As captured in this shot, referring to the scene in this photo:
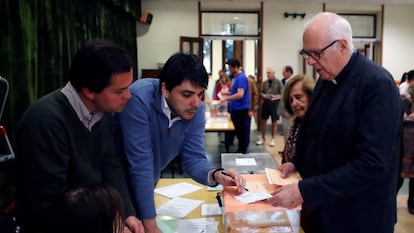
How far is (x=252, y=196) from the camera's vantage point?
136 cm

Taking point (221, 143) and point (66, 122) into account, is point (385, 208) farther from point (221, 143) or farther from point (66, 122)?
point (221, 143)

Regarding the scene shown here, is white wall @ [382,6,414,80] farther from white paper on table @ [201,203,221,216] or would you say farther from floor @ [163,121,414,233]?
white paper on table @ [201,203,221,216]

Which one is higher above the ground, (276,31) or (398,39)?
(276,31)

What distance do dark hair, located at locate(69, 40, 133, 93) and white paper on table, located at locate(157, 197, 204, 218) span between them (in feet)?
2.87

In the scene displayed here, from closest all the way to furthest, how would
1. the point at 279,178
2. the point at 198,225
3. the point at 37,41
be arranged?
the point at 279,178
the point at 198,225
the point at 37,41

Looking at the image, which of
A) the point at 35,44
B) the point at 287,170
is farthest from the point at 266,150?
the point at 287,170

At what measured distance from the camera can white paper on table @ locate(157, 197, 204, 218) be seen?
6.05ft

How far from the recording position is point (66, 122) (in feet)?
3.71

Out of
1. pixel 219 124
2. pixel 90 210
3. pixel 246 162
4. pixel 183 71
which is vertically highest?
pixel 183 71

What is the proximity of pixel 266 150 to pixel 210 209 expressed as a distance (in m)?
4.60

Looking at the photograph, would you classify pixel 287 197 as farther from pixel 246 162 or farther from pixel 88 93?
pixel 246 162

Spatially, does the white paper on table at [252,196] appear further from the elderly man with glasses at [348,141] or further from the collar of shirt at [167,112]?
the collar of shirt at [167,112]

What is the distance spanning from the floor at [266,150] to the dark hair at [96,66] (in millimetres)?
→ 2930

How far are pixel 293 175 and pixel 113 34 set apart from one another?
5913mm
